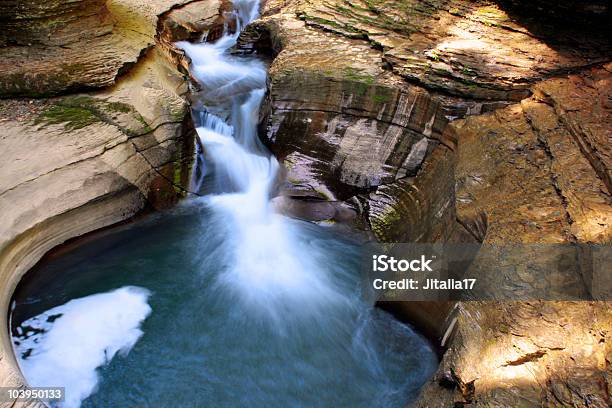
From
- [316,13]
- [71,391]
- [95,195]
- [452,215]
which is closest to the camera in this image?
[71,391]

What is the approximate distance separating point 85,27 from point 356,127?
12.2 ft

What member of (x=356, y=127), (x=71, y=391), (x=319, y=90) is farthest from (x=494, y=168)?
(x=71, y=391)

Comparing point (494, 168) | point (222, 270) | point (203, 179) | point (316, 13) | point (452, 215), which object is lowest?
point (222, 270)

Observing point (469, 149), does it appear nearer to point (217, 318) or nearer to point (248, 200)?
point (248, 200)

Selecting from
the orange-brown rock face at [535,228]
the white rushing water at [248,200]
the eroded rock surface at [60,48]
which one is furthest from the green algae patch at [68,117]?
the orange-brown rock face at [535,228]

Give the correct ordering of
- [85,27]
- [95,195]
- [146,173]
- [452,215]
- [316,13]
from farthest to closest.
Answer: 1. [316,13]
2. [85,27]
3. [146,173]
4. [95,195]
5. [452,215]

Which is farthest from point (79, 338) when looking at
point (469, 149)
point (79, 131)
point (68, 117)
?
point (469, 149)

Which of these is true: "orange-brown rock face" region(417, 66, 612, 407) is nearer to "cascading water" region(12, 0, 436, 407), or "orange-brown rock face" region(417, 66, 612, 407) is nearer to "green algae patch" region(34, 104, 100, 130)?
"cascading water" region(12, 0, 436, 407)

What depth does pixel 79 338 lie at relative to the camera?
14.0ft

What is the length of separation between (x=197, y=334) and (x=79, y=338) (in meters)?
1.07

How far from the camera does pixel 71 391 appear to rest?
151 inches

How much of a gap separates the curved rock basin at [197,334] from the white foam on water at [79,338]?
1 cm

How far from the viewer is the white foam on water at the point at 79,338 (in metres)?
3.92

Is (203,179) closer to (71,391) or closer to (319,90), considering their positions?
(319,90)
